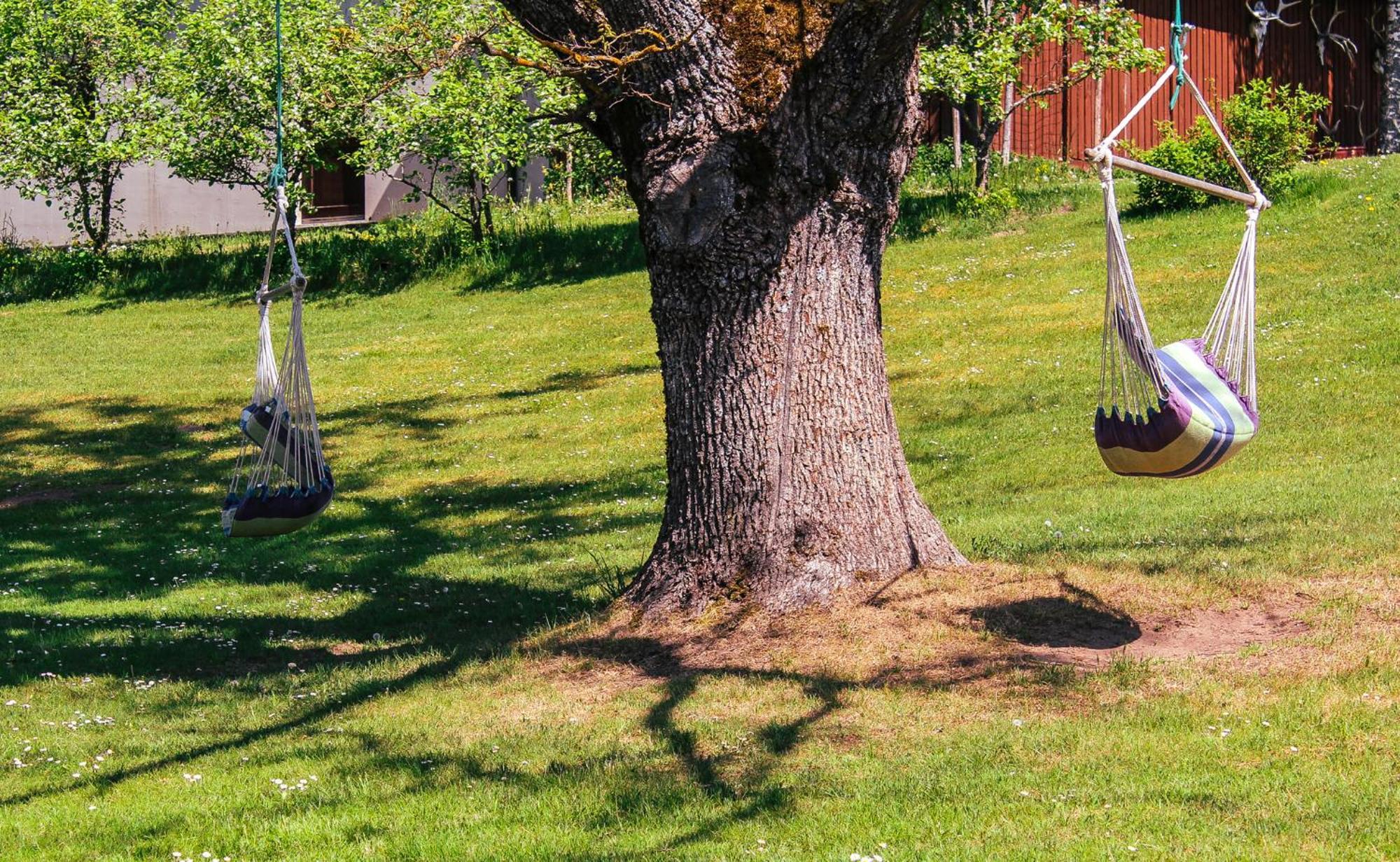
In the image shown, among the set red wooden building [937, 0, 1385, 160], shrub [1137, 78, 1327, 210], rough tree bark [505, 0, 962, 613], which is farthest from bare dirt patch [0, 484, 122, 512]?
red wooden building [937, 0, 1385, 160]

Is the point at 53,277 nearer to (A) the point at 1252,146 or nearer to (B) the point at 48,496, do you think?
(B) the point at 48,496

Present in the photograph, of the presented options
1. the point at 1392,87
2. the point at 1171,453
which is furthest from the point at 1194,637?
the point at 1392,87

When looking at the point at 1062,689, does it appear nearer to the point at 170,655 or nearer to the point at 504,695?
the point at 504,695

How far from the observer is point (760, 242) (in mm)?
6227

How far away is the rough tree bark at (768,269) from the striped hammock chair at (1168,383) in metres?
1.03

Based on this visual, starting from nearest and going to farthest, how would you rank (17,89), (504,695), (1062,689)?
(1062,689) → (504,695) → (17,89)

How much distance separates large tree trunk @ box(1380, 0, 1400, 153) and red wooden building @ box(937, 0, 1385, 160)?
2.09m

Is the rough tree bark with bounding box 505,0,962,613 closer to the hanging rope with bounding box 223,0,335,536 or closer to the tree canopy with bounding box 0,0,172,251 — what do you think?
the hanging rope with bounding box 223,0,335,536

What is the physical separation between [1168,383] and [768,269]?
1.68 metres

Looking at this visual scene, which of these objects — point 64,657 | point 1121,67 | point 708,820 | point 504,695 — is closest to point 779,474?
point 504,695

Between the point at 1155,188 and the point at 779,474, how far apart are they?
1333 cm

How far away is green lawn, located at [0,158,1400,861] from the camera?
4.51 meters

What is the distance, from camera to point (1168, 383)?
215 inches

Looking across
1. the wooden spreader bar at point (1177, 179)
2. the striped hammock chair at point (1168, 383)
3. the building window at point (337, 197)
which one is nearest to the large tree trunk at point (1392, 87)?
the building window at point (337, 197)
